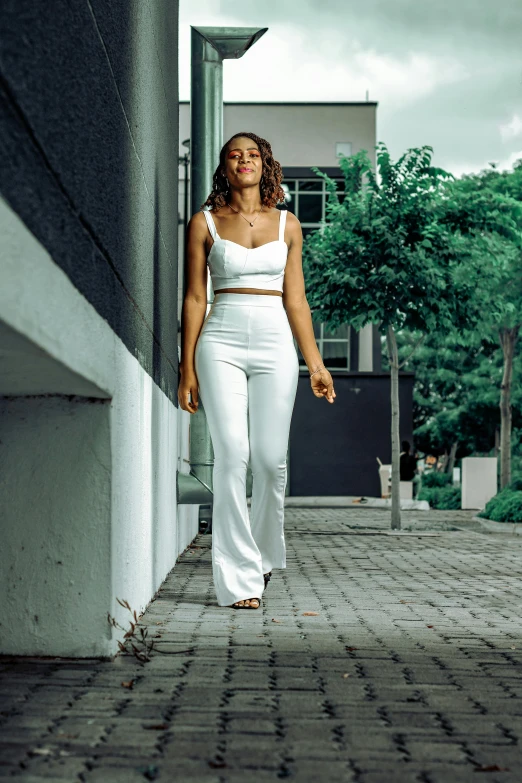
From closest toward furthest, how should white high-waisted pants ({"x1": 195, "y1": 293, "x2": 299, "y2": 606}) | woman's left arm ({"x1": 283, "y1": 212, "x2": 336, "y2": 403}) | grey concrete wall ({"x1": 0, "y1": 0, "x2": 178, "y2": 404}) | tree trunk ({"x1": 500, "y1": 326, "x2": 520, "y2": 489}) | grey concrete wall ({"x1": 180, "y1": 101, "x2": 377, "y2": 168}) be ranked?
grey concrete wall ({"x1": 0, "y1": 0, "x2": 178, "y2": 404}) < white high-waisted pants ({"x1": 195, "y1": 293, "x2": 299, "y2": 606}) < woman's left arm ({"x1": 283, "y1": 212, "x2": 336, "y2": 403}) < tree trunk ({"x1": 500, "y1": 326, "x2": 520, "y2": 489}) < grey concrete wall ({"x1": 180, "y1": 101, "x2": 377, "y2": 168})

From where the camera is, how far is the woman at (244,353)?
5.70 m

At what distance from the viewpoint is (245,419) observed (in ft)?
19.2

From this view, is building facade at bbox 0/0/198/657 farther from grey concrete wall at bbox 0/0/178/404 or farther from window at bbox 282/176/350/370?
window at bbox 282/176/350/370

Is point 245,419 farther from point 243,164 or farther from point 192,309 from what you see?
point 243,164

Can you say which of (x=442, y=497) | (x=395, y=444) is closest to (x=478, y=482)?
(x=442, y=497)

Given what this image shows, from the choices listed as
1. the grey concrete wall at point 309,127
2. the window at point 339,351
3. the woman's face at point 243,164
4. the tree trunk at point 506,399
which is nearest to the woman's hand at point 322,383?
the woman's face at point 243,164

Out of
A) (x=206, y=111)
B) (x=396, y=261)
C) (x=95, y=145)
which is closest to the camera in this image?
(x=95, y=145)

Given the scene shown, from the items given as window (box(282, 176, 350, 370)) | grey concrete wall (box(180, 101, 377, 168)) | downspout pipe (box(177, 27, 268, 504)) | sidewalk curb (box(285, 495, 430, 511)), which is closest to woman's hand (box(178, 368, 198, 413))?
downspout pipe (box(177, 27, 268, 504))

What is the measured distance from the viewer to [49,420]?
416 centimetres

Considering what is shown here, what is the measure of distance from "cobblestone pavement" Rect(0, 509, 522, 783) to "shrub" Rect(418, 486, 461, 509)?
19.5 metres

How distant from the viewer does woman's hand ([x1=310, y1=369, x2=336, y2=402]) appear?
6.19m

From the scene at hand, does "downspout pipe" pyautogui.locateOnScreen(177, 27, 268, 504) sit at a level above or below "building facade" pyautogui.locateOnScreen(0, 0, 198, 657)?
above

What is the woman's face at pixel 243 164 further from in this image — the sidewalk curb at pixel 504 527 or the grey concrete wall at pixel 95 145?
the sidewalk curb at pixel 504 527

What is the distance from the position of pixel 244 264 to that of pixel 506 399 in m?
21.9
